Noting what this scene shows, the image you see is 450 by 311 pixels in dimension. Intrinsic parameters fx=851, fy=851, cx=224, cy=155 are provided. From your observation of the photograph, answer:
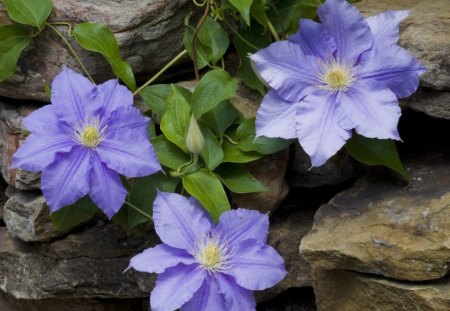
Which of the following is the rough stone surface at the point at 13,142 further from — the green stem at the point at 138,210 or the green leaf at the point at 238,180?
the green leaf at the point at 238,180

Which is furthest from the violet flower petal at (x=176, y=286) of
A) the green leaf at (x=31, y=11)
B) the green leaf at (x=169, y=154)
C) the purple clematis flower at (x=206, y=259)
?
the green leaf at (x=31, y=11)

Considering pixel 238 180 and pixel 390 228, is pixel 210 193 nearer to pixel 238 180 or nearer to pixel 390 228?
pixel 238 180

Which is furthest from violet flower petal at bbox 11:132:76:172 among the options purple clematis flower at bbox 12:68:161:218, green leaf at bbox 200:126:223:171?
green leaf at bbox 200:126:223:171

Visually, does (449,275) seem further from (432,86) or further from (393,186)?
(432,86)

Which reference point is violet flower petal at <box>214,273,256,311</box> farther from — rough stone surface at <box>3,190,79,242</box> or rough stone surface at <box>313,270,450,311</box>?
rough stone surface at <box>3,190,79,242</box>

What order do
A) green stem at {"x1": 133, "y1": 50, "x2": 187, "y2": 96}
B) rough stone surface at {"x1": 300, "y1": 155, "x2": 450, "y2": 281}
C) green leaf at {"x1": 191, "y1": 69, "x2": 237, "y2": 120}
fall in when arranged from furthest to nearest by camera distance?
green stem at {"x1": 133, "y1": 50, "x2": 187, "y2": 96}, green leaf at {"x1": 191, "y1": 69, "x2": 237, "y2": 120}, rough stone surface at {"x1": 300, "y1": 155, "x2": 450, "y2": 281}

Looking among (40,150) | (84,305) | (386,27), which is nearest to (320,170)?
(386,27)

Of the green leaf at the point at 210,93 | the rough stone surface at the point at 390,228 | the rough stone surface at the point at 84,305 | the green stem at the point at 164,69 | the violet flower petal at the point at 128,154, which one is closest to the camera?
the rough stone surface at the point at 390,228
